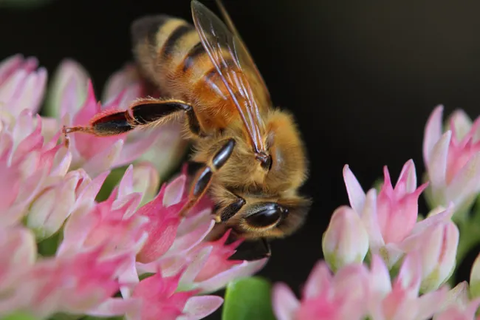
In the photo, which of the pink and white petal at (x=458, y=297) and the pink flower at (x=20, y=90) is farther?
the pink flower at (x=20, y=90)

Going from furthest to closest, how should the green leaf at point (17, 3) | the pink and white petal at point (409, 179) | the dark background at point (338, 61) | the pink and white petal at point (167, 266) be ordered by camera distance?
the dark background at point (338, 61) → the green leaf at point (17, 3) → the pink and white petal at point (409, 179) → the pink and white petal at point (167, 266)

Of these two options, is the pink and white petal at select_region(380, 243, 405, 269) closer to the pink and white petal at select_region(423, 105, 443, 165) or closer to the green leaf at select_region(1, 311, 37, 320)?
the pink and white petal at select_region(423, 105, 443, 165)

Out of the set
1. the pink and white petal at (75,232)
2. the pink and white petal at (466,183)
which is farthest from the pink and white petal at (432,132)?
the pink and white petal at (75,232)

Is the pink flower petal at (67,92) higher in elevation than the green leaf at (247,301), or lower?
higher

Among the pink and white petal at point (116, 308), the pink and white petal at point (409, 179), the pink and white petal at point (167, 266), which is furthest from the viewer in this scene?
the pink and white petal at point (409, 179)

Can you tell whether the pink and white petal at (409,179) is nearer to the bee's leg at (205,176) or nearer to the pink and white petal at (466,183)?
the pink and white petal at (466,183)

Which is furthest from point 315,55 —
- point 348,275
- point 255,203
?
point 348,275

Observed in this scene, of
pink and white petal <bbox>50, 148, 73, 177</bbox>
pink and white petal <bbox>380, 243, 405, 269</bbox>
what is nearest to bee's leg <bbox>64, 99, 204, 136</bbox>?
pink and white petal <bbox>50, 148, 73, 177</bbox>

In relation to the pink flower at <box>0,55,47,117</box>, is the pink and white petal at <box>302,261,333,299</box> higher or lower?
lower
